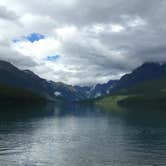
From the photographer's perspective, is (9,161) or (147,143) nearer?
(9,161)

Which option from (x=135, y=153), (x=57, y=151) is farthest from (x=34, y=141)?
(x=135, y=153)

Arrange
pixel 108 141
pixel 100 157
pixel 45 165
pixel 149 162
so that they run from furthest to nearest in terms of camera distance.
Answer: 1. pixel 108 141
2. pixel 100 157
3. pixel 149 162
4. pixel 45 165

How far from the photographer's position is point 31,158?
58.7 metres

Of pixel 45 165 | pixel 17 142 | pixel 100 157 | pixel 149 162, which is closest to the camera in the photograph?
pixel 45 165

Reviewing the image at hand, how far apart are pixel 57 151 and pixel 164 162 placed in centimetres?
2217

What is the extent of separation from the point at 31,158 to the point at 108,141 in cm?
2961

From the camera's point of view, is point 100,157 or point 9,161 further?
point 100,157

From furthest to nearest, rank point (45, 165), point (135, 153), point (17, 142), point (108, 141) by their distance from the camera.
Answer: point (108, 141) < point (17, 142) < point (135, 153) < point (45, 165)

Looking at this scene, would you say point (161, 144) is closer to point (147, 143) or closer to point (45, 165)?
point (147, 143)

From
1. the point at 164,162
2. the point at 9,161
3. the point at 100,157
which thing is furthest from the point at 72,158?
the point at 164,162

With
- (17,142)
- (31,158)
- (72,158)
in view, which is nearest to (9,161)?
(31,158)

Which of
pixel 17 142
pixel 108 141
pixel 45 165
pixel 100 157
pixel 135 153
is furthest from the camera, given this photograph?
pixel 108 141

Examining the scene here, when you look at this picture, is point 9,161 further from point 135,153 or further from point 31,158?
point 135,153

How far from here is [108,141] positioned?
83.4m
